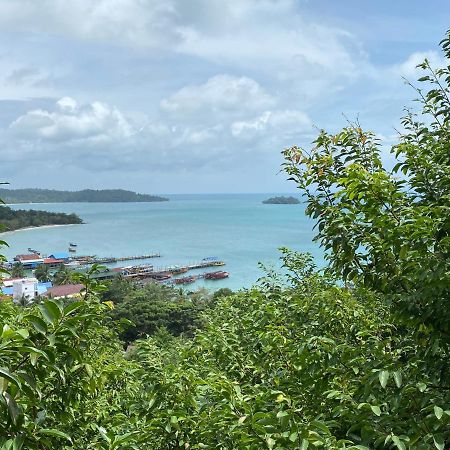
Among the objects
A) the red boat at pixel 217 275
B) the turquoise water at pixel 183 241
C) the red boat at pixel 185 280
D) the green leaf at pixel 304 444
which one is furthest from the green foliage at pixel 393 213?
the red boat at pixel 185 280

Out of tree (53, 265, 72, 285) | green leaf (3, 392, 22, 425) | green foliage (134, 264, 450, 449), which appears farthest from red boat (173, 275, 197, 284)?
green leaf (3, 392, 22, 425)

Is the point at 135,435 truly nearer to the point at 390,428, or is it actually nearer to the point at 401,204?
the point at 390,428

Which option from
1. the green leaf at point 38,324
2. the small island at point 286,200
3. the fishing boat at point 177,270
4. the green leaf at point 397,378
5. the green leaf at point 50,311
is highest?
the small island at point 286,200

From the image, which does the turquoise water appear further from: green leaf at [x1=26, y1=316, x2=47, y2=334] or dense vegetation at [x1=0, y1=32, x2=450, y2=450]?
green leaf at [x1=26, y1=316, x2=47, y2=334]

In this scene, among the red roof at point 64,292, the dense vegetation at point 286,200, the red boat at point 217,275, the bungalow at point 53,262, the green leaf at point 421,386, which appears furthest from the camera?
the bungalow at point 53,262

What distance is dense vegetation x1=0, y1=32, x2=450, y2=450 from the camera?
1.62 meters

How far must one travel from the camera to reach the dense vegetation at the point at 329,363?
1625mm

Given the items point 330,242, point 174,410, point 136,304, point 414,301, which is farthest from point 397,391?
point 136,304

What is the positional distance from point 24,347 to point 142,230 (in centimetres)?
11675

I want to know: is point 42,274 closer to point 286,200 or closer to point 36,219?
point 286,200

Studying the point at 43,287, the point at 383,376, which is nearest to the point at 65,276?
the point at 383,376

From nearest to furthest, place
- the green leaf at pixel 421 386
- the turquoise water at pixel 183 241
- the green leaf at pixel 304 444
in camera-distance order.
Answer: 1. the green leaf at pixel 304 444
2. the green leaf at pixel 421 386
3. the turquoise water at pixel 183 241

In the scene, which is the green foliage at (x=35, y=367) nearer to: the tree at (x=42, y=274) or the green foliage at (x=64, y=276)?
the green foliage at (x=64, y=276)

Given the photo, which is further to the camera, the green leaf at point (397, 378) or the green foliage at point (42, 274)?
the green foliage at point (42, 274)
